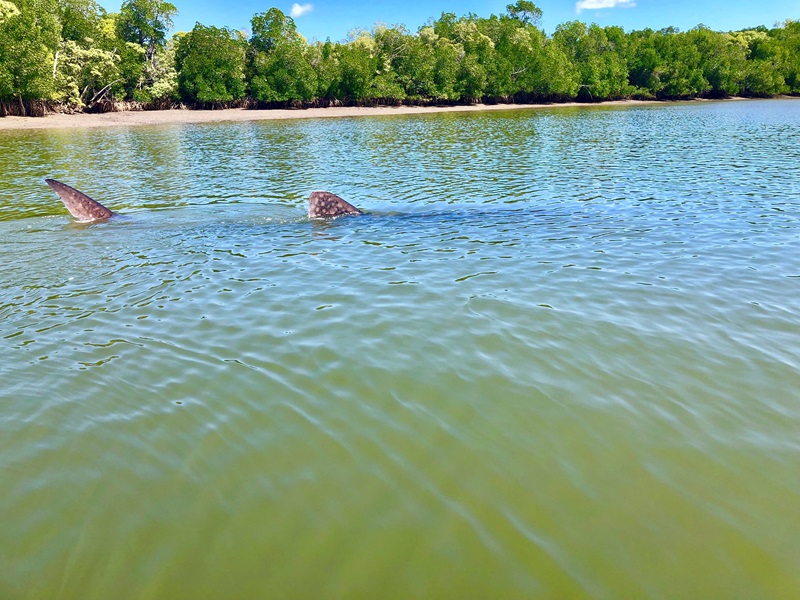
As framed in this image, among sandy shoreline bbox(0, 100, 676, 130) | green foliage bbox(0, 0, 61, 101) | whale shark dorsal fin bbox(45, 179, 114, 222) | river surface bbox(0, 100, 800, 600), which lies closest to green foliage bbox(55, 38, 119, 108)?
sandy shoreline bbox(0, 100, 676, 130)

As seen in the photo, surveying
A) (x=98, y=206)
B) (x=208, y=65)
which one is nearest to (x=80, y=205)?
(x=98, y=206)

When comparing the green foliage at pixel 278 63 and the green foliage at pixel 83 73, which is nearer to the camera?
the green foliage at pixel 83 73

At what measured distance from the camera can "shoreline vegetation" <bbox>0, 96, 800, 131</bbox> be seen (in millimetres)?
56450

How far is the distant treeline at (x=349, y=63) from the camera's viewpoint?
61.1 meters

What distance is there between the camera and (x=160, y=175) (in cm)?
2350

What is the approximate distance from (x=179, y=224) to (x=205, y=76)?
72.0 metres

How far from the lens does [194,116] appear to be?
71.2m

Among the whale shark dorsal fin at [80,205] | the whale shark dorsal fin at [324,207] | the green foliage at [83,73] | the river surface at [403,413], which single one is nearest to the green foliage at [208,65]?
the green foliage at [83,73]

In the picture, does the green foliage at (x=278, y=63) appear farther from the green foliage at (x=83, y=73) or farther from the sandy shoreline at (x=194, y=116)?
the green foliage at (x=83, y=73)

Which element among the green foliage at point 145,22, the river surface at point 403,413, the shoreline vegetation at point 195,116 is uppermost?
the green foliage at point 145,22

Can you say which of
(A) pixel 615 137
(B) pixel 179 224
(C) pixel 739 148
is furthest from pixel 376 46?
(B) pixel 179 224

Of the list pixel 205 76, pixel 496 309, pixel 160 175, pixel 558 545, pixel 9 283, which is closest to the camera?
pixel 558 545

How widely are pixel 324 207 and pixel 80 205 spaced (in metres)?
5.96

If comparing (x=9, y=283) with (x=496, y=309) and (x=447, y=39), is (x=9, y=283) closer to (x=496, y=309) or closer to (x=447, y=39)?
(x=496, y=309)
